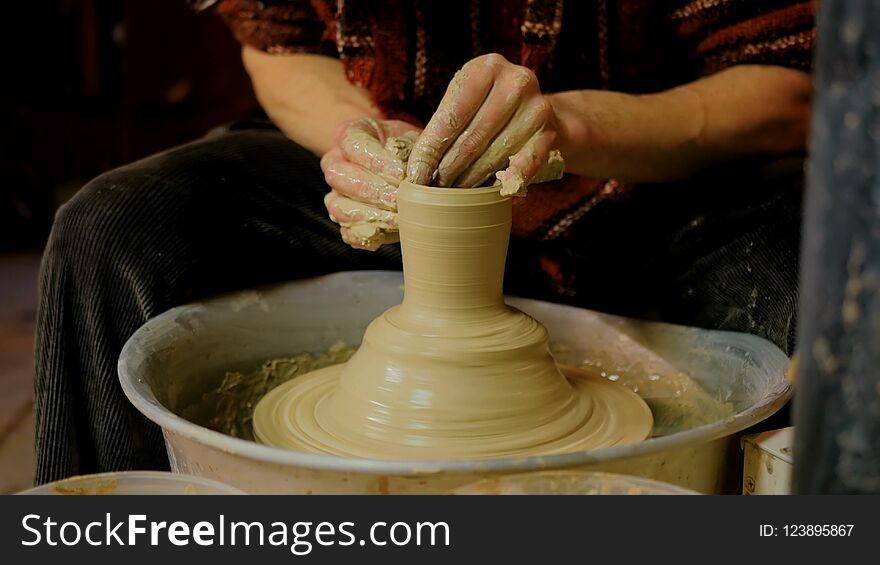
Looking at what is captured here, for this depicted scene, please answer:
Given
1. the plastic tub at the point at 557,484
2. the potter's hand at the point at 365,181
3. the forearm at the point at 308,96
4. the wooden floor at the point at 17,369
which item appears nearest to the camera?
the plastic tub at the point at 557,484

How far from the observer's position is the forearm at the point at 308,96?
1.55 meters

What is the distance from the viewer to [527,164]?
1.02m

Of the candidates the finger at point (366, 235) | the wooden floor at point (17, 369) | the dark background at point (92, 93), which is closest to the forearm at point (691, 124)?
the finger at point (366, 235)

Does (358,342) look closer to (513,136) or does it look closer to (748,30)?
(513,136)

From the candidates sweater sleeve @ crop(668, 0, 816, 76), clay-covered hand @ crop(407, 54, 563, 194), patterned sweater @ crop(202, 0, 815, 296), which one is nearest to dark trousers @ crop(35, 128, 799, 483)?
patterned sweater @ crop(202, 0, 815, 296)

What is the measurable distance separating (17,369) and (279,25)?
5.72ft

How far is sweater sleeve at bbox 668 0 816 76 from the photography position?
1.42m

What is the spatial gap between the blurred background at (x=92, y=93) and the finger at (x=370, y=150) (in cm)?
336

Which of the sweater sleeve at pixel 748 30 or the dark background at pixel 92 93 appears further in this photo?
the dark background at pixel 92 93

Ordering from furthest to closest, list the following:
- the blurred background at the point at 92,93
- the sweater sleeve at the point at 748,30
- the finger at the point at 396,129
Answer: the blurred background at the point at 92,93 → the sweater sleeve at the point at 748,30 → the finger at the point at 396,129

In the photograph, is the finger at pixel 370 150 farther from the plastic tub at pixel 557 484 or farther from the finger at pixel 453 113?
the plastic tub at pixel 557 484

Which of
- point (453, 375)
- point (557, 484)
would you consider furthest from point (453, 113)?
point (557, 484)

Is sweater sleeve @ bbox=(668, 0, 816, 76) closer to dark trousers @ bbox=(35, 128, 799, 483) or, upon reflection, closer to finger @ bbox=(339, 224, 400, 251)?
dark trousers @ bbox=(35, 128, 799, 483)

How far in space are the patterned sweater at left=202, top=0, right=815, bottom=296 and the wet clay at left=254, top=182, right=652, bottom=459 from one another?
435 mm
